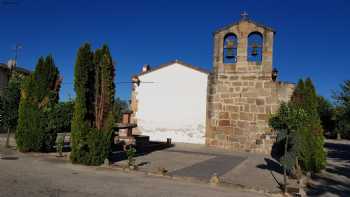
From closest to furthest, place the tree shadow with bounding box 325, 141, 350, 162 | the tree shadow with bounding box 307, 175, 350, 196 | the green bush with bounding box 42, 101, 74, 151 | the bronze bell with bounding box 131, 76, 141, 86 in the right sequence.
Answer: the tree shadow with bounding box 307, 175, 350, 196 < the green bush with bounding box 42, 101, 74, 151 < the tree shadow with bounding box 325, 141, 350, 162 < the bronze bell with bounding box 131, 76, 141, 86

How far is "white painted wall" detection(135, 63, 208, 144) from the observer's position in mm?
21125

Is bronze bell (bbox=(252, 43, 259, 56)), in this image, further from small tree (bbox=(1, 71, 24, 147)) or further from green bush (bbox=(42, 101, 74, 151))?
small tree (bbox=(1, 71, 24, 147))

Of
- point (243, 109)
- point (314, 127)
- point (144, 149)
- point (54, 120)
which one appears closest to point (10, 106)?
point (54, 120)

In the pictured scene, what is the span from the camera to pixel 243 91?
748 inches

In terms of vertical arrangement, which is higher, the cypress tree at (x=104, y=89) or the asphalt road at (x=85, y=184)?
the cypress tree at (x=104, y=89)

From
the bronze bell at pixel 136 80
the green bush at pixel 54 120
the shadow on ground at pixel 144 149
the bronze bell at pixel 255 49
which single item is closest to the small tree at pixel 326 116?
the bronze bell at pixel 255 49

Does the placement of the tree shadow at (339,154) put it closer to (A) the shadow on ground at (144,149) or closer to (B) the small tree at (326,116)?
(A) the shadow on ground at (144,149)

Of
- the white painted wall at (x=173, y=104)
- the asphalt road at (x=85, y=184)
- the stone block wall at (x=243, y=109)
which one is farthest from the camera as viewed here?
the white painted wall at (x=173, y=104)

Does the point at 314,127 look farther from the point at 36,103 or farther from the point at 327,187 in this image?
the point at 36,103

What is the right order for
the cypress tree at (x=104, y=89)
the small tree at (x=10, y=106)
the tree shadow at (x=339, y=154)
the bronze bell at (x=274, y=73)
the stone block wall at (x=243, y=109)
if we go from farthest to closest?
the tree shadow at (x=339, y=154)
the stone block wall at (x=243, y=109)
the bronze bell at (x=274, y=73)
the small tree at (x=10, y=106)
the cypress tree at (x=104, y=89)

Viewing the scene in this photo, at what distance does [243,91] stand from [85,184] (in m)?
13.0

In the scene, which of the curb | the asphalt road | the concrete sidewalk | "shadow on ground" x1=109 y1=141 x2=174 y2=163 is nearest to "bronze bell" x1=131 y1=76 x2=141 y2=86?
"shadow on ground" x1=109 y1=141 x2=174 y2=163

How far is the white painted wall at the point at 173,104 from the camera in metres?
21.1

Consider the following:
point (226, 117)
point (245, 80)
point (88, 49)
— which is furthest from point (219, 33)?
point (88, 49)
